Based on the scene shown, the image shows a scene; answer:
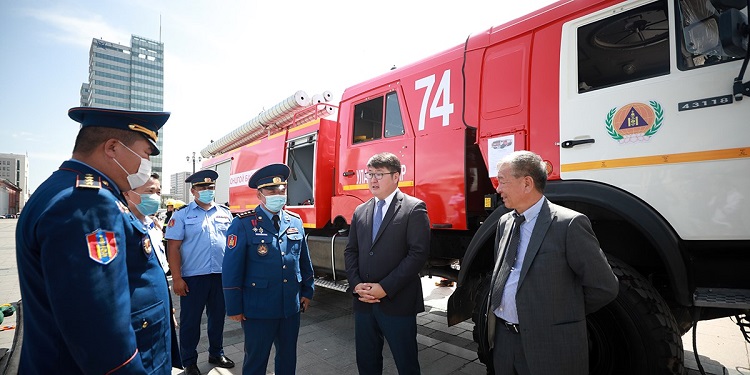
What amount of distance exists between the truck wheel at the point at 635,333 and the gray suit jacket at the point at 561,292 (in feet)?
1.82

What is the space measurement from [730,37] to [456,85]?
175 cm

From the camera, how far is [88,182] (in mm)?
1196

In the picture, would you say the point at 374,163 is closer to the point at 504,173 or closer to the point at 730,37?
the point at 504,173

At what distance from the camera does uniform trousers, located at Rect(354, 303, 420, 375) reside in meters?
2.39

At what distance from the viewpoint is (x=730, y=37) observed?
175 cm

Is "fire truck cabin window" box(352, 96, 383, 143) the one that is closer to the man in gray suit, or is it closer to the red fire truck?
the red fire truck

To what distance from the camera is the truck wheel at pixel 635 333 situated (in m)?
2.00

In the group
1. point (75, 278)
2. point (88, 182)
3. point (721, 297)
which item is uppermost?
point (88, 182)

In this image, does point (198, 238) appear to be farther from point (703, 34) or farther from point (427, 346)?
point (703, 34)

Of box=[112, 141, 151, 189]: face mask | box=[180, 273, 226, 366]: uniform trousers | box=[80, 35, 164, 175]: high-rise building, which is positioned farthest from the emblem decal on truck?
box=[80, 35, 164, 175]: high-rise building

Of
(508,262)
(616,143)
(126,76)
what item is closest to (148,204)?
(508,262)

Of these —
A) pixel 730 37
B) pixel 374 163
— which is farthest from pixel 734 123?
pixel 374 163

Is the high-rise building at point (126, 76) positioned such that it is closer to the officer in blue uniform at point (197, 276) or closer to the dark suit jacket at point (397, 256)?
the officer in blue uniform at point (197, 276)

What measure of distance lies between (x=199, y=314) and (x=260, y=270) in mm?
1348
